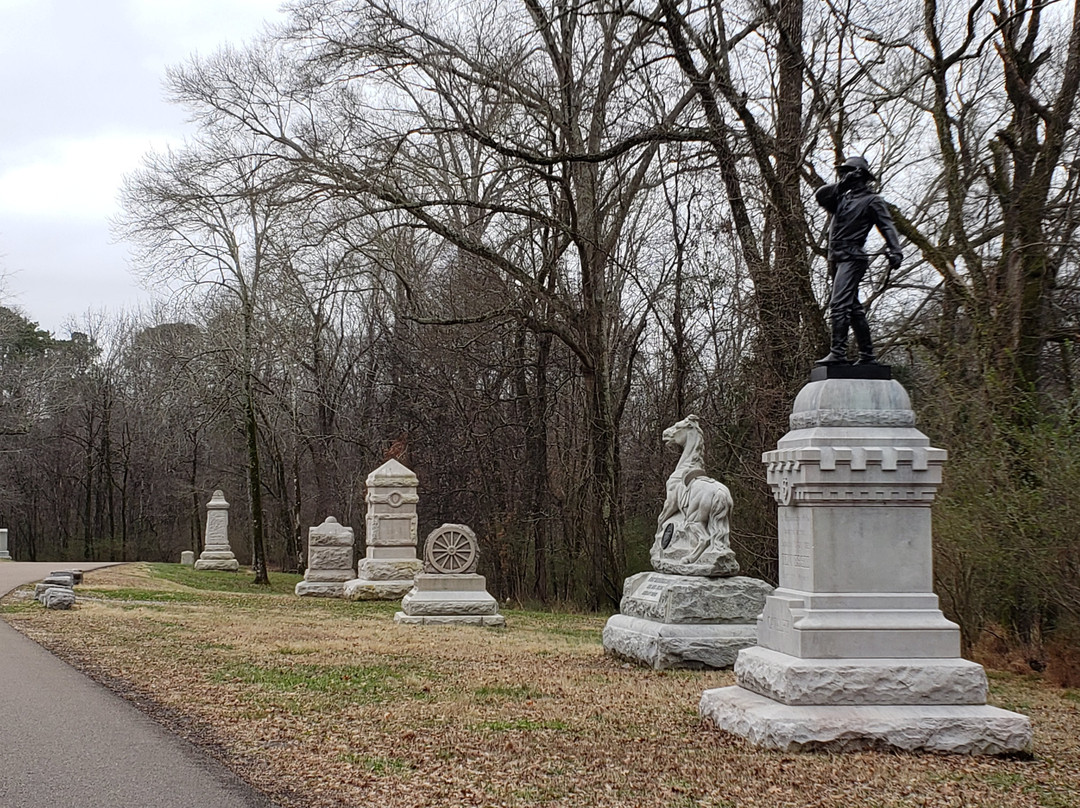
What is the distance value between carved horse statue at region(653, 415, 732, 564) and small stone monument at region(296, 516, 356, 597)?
14643 millimetres

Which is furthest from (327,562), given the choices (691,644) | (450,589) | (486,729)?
(486,729)

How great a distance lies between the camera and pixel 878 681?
25.6ft

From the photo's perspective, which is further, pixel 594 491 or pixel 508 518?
pixel 508 518

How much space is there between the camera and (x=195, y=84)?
83.3 feet

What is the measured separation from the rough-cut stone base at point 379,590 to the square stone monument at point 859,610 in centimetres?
1633

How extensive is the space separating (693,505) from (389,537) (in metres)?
12.9

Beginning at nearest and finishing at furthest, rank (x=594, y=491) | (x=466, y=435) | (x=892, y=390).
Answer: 1. (x=892, y=390)
2. (x=594, y=491)
3. (x=466, y=435)

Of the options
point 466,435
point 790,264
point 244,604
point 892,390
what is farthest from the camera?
point 466,435

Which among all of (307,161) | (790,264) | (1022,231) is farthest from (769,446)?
(307,161)

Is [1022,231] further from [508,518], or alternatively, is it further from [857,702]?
[508,518]

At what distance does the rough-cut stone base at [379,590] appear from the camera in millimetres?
24109

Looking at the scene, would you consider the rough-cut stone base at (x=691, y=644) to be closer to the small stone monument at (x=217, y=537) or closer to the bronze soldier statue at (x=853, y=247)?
the bronze soldier statue at (x=853, y=247)

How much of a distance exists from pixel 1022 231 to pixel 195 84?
59.8 ft

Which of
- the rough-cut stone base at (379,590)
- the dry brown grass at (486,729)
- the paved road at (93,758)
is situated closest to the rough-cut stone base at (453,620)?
the dry brown grass at (486,729)
